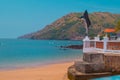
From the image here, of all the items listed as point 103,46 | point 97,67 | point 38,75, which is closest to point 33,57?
point 38,75

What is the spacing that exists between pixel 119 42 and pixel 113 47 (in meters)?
0.48

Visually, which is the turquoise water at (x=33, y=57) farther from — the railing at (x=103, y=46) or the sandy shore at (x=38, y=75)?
the railing at (x=103, y=46)

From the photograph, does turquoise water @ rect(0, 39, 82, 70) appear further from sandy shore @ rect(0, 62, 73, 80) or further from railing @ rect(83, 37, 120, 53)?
railing @ rect(83, 37, 120, 53)

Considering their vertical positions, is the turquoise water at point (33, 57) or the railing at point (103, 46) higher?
the railing at point (103, 46)

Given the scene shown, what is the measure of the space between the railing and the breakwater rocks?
73 centimetres

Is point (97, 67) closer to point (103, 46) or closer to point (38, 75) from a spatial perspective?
point (103, 46)

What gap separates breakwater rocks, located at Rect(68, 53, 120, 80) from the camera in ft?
52.0

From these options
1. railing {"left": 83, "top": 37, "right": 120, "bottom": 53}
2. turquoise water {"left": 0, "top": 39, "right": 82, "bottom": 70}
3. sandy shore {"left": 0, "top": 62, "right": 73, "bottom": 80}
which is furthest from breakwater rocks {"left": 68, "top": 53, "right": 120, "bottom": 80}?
turquoise water {"left": 0, "top": 39, "right": 82, "bottom": 70}

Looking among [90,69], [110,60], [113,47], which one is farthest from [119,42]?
Result: [90,69]

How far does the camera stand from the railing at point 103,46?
17.6 m

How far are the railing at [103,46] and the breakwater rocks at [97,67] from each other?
0.73 m

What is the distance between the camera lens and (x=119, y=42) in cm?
1752

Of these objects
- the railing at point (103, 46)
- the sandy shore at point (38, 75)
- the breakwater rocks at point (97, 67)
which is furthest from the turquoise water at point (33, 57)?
the breakwater rocks at point (97, 67)

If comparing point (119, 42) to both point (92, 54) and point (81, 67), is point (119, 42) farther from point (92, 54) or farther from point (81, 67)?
point (81, 67)
